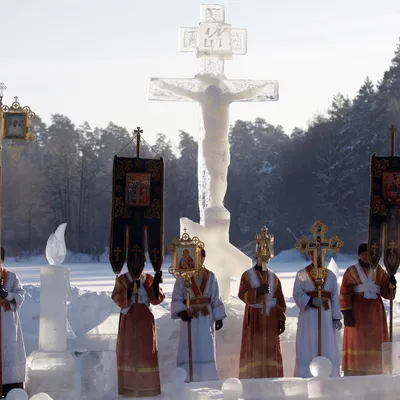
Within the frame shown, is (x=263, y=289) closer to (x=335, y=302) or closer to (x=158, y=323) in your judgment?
(x=335, y=302)

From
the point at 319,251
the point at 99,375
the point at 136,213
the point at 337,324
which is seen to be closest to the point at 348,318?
the point at 337,324

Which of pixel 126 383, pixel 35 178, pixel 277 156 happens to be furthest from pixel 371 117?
pixel 126 383

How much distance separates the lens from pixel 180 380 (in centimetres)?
1052

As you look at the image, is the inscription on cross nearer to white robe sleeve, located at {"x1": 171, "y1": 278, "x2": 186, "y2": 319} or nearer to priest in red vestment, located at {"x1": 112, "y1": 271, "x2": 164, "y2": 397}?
white robe sleeve, located at {"x1": 171, "y1": 278, "x2": 186, "y2": 319}

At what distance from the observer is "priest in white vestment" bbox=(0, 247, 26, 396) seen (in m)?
11.7

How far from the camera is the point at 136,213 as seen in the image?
12.0 m

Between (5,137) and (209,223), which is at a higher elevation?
(5,137)

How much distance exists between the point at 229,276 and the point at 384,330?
2207 millimetres

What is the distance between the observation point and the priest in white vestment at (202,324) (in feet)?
40.5

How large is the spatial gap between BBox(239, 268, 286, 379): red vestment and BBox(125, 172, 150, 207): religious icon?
1538 millimetres

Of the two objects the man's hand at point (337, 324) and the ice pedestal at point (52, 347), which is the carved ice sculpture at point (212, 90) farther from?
the ice pedestal at point (52, 347)

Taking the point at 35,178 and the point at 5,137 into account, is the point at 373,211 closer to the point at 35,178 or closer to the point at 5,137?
the point at 5,137

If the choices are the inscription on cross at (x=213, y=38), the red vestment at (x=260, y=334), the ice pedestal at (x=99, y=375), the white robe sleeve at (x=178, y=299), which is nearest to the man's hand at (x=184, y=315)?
the white robe sleeve at (x=178, y=299)

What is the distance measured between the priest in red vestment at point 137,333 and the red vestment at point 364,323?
2525mm
